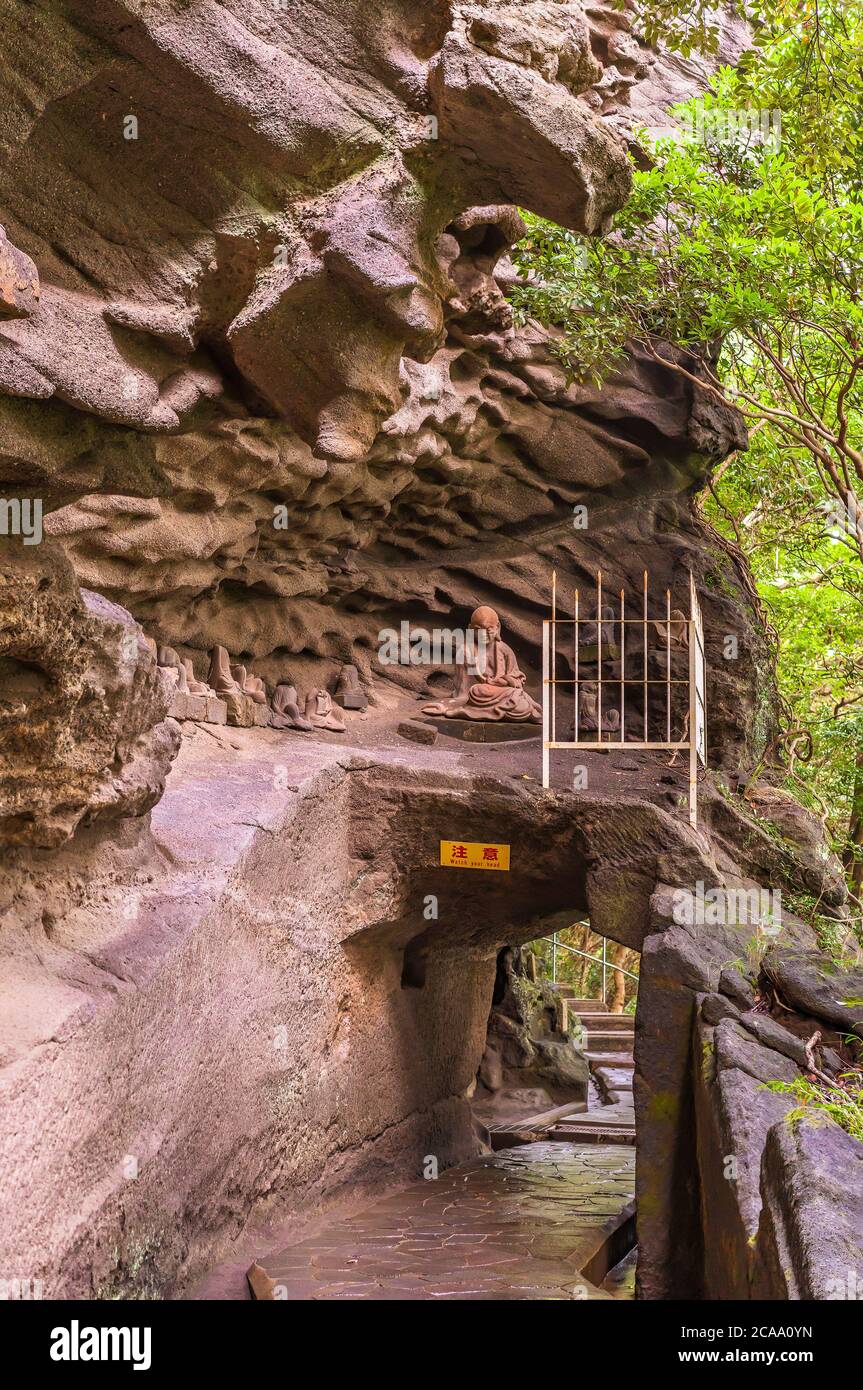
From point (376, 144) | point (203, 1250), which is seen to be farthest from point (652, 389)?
point (203, 1250)

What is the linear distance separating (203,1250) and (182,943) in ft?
5.87

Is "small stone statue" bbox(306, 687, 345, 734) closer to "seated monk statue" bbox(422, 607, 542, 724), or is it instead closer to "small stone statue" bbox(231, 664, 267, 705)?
"small stone statue" bbox(231, 664, 267, 705)

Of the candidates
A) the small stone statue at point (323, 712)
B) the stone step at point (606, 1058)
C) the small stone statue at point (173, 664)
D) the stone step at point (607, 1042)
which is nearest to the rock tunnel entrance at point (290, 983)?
the small stone statue at point (173, 664)

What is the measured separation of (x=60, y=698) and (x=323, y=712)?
541 centimetres

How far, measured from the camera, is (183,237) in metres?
5.03

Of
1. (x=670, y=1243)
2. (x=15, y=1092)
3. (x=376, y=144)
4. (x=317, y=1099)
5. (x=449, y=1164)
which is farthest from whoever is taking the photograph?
(x=449, y=1164)

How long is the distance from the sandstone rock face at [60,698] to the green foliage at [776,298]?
4.06 meters

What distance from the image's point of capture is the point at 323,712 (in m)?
10.2

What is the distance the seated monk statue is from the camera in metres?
10.9

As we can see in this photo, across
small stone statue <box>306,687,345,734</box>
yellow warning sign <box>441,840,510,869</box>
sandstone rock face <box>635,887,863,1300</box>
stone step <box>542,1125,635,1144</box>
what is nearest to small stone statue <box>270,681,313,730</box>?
small stone statue <box>306,687,345,734</box>

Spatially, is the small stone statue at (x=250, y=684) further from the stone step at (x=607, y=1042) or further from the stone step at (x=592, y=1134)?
the stone step at (x=607, y=1042)

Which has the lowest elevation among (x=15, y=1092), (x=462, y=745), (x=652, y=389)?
(x=15, y=1092)

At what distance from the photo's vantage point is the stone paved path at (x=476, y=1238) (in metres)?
6.67

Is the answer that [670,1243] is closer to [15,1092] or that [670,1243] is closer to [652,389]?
[15,1092]
